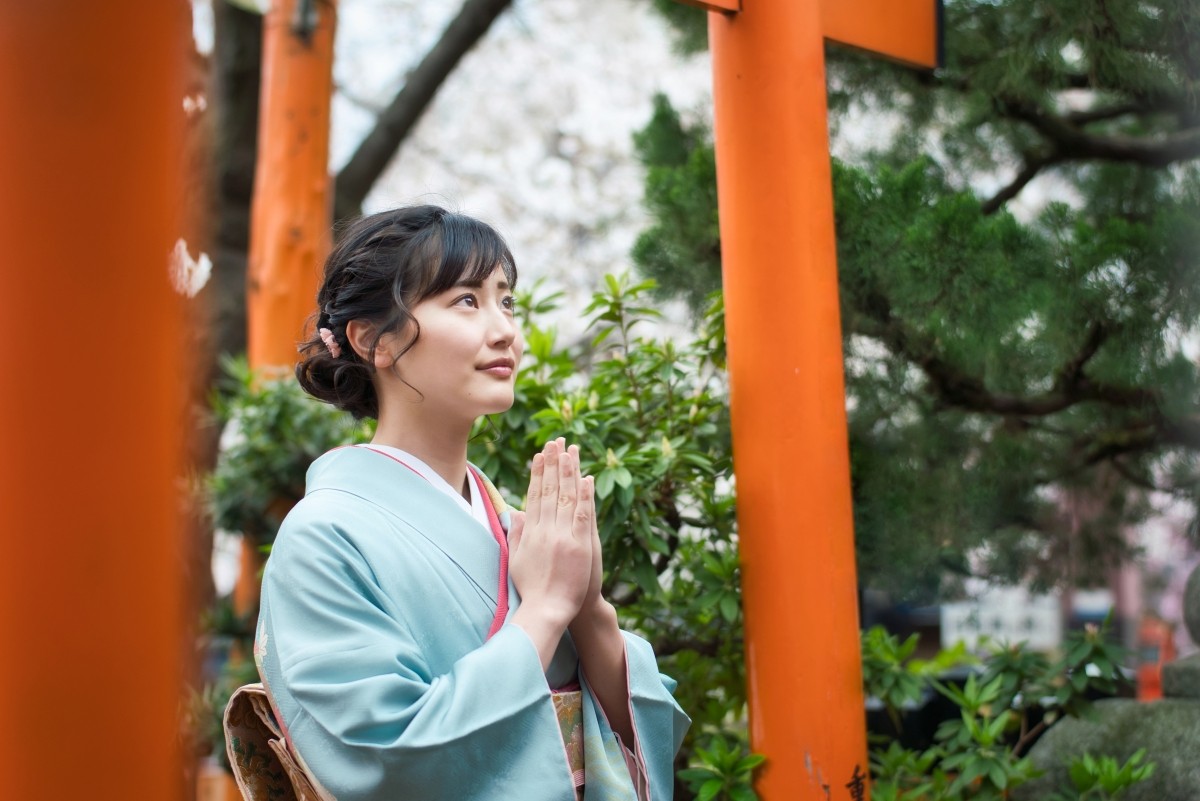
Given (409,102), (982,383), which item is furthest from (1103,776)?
(409,102)

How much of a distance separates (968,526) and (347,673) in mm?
2445

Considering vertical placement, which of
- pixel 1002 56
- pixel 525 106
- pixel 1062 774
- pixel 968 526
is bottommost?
pixel 1062 774

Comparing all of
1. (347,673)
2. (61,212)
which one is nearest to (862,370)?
(347,673)

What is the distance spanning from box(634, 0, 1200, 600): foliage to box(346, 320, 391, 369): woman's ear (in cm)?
162

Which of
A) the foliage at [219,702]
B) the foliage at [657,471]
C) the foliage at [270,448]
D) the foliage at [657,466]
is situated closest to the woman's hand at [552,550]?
the foliage at [657,471]

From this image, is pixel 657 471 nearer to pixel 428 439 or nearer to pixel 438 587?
pixel 428 439

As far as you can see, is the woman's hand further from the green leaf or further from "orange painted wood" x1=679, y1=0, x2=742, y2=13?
"orange painted wood" x1=679, y1=0, x2=742, y2=13

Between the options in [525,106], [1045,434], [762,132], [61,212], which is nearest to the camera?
[61,212]

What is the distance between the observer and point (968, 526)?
11.3 ft

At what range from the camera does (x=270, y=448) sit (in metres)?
4.06

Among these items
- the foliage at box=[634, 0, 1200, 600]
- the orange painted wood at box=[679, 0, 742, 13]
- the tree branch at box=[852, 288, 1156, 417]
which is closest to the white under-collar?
the orange painted wood at box=[679, 0, 742, 13]

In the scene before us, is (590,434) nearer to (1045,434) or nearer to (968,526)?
(968,526)

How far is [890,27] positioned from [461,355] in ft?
5.99

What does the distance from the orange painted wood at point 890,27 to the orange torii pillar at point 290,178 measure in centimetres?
288
